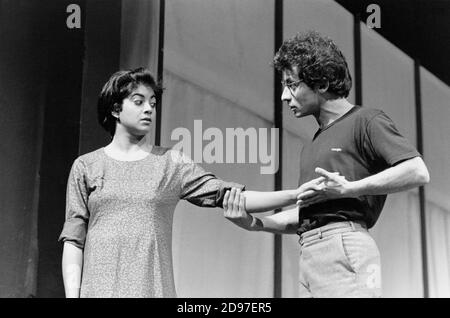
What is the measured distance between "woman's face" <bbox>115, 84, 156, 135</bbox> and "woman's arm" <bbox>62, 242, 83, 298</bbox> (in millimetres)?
417

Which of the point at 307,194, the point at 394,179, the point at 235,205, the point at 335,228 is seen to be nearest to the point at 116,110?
the point at 235,205

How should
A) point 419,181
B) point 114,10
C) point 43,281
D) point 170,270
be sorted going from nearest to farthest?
point 419,181 → point 170,270 → point 43,281 → point 114,10

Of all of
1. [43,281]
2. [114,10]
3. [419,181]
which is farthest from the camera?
[114,10]

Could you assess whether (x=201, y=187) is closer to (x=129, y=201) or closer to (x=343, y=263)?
(x=129, y=201)

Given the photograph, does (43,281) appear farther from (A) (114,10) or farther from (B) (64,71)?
(A) (114,10)

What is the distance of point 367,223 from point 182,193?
60cm

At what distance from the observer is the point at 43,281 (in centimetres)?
326

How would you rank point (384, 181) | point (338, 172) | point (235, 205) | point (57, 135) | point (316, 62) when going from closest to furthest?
point (384, 181) → point (338, 172) → point (316, 62) → point (235, 205) → point (57, 135)

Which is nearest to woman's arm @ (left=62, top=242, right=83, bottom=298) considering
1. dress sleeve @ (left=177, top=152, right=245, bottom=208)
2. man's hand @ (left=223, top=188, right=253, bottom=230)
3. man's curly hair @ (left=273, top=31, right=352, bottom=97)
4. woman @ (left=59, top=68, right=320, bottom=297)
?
woman @ (left=59, top=68, right=320, bottom=297)

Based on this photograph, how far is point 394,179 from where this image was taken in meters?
2.23

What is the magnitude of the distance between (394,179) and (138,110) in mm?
851

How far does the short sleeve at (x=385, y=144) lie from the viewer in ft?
7.39
